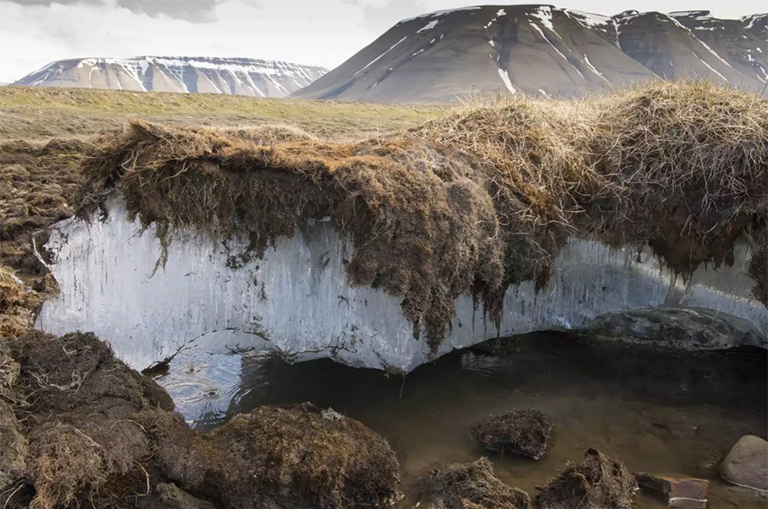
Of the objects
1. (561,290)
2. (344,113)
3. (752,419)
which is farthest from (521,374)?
(344,113)

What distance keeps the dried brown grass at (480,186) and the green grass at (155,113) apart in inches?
748

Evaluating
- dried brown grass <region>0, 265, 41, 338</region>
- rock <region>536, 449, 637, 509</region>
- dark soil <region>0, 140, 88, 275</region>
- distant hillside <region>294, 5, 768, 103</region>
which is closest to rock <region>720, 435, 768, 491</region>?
rock <region>536, 449, 637, 509</region>

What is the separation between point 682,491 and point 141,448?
5.46m

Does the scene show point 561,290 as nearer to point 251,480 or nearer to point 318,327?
point 318,327

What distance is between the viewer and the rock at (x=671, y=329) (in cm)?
999

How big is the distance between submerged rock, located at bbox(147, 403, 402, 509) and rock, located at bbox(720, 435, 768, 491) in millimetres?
3666

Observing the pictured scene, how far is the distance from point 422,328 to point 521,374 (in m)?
2.35

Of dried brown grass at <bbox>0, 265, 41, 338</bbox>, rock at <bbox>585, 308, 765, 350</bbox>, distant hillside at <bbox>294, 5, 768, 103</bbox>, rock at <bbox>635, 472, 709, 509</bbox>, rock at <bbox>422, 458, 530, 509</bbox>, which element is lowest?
rock at <bbox>635, 472, 709, 509</bbox>

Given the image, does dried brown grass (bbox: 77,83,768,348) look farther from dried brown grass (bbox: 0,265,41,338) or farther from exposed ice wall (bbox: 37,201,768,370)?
dried brown grass (bbox: 0,265,41,338)

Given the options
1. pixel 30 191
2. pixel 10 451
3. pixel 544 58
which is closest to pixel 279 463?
pixel 10 451

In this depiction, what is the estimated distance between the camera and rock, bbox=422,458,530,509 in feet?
19.7

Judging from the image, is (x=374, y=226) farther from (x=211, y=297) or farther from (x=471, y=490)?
(x=471, y=490)

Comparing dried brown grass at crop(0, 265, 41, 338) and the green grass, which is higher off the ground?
the green grass

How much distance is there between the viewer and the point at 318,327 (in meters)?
7.74
